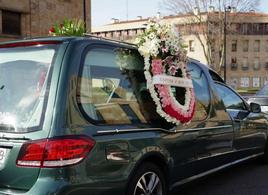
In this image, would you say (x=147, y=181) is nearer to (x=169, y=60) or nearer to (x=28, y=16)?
(x=169, y=60)

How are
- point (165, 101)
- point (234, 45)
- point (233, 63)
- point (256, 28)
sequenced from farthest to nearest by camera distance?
point (256, 28), point (233, 63), point (234, 45), point (165, 101)

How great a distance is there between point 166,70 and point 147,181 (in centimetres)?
110

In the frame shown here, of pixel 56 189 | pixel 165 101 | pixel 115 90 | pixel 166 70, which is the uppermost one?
pixel 166 70

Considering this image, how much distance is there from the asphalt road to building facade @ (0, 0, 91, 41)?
20.9 metres

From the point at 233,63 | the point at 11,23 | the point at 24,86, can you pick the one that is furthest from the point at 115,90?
the point at 233,63

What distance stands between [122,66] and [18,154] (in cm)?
135

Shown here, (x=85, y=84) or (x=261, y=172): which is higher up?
(x=85, y=84)

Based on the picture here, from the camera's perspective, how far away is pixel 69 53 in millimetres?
3670

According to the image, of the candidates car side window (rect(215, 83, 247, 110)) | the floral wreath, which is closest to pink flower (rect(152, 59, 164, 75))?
the floral wreath

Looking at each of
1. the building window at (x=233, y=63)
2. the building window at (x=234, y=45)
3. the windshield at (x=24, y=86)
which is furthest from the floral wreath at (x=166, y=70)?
the building window at (x=233, y=63)

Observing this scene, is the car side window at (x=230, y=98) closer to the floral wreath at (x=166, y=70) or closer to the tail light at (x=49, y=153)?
the floral wreath at (x=166, y=70)

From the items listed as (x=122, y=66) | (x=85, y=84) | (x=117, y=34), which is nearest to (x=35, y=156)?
(x=85, y=84)

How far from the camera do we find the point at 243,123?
673 centimetres

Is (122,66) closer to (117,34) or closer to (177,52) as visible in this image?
(177,52)
